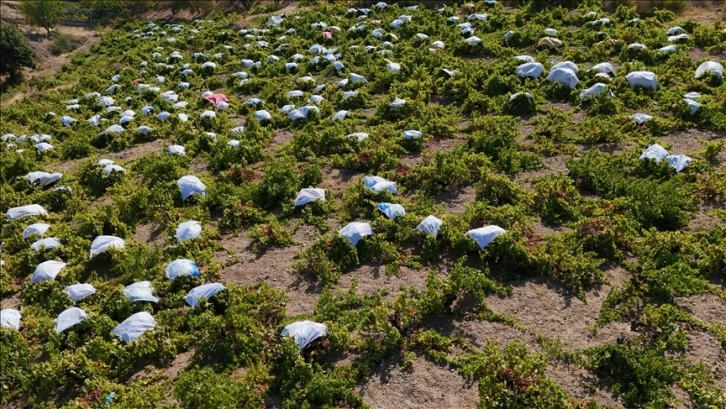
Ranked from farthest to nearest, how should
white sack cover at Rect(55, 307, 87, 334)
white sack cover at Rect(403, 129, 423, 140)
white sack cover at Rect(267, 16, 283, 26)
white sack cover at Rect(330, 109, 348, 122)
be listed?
white sack cover at Rect(267, 16, 283, 26) → white sack cover at Rect(330, 109, 348, 122) → white sack cover at Rect(403, 129, 423, 140) → white sack cover at Rect(55, 307, 87, 334)

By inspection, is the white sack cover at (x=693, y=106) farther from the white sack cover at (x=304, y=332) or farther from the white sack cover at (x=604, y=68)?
the white sack cover at (x=304, y=332)

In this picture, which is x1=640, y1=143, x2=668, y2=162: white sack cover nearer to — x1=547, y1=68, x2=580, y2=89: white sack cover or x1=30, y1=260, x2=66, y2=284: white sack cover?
x1=547, y1=68, x2=580, y2=89: white sack cover

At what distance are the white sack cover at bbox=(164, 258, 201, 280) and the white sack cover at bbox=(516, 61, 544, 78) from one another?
37.8 ft

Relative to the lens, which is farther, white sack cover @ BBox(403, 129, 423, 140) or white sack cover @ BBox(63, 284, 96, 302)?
white sack cover @ BBox(403, 129, 423, 140)

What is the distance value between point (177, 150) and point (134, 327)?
7.40 m

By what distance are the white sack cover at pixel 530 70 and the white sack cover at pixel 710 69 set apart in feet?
13.9

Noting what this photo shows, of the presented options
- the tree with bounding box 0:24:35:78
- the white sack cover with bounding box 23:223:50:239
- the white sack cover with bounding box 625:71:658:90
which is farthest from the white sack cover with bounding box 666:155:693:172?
the tree with bounding box 0:24:35:78

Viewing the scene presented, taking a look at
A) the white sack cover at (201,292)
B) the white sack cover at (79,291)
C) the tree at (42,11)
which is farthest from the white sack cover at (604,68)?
the tree at (42,11)

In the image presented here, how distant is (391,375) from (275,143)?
923cm

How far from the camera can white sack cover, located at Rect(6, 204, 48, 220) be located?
501 inches

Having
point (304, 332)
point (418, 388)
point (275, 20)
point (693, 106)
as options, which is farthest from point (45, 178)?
point (275, 20)

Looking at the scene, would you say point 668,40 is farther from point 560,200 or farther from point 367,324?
point 367,324

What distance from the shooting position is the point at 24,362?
27.3 ft

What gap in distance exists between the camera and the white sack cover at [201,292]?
29.2 feet
